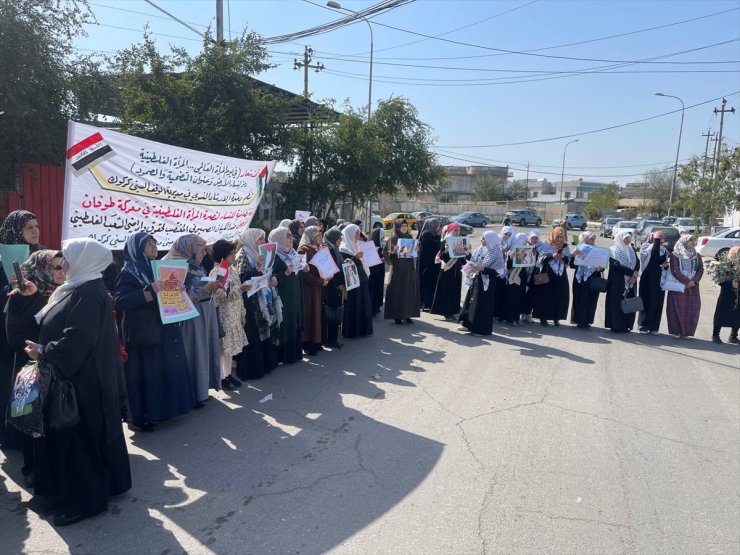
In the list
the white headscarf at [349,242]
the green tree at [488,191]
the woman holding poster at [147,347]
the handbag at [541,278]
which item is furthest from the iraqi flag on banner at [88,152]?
the green tree at [488,191]

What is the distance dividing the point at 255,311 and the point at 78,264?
2.81m

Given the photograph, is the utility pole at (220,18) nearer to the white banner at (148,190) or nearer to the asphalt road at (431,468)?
the white banner at (148,190)

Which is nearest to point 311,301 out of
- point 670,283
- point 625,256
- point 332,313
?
point 332,313

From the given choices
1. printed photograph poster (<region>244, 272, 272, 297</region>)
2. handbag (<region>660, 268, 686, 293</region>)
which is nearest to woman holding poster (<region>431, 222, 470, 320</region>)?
handbag (<region>660, 268, 686, 293</region>)

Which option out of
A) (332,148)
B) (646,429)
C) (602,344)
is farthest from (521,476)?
(332,148)

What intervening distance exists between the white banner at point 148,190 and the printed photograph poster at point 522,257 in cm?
461

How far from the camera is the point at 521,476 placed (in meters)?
4.18

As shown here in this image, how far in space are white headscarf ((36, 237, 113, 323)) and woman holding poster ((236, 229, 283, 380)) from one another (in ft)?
8.54

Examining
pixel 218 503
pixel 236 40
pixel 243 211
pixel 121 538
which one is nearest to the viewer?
pixel 121 538

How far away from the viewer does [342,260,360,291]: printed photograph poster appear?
299 inches

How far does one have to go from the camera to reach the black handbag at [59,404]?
320 centimetres

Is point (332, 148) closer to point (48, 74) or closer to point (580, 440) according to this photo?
point (48, 74)

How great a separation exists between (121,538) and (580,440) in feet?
12.5

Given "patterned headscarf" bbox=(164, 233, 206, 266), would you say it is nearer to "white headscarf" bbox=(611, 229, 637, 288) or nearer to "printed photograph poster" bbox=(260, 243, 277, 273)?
"printed photograph poster" bbox=(260, 243, 277, 273)
